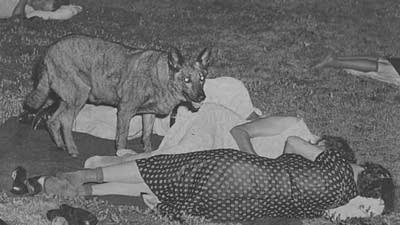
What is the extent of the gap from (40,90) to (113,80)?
607 mm

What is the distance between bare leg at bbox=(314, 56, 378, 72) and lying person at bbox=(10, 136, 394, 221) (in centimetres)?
367

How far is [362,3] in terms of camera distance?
41.3 ft

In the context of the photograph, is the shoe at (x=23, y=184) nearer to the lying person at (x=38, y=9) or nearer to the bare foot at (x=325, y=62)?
the bare foot at (x=325, y=62)

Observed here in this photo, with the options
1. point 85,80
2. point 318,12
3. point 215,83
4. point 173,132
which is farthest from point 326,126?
point 318,12

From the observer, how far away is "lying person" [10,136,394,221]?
6137 millimetres

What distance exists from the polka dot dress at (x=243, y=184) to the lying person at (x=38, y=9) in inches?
204

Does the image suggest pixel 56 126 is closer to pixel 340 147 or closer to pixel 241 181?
pixel 241 181

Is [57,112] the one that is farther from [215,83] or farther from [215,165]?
[215,165]

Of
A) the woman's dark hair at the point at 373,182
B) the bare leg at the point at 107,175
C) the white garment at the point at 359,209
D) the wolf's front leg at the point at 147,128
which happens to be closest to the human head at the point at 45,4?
the wolf's front leg at the point at 147,128

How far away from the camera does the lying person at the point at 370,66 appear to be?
9906 millimetres

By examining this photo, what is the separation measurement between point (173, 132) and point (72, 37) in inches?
44.8

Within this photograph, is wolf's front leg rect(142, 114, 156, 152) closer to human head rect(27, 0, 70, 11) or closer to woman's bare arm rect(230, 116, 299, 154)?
woman's bare arm rect(230, 116, 299, 154)

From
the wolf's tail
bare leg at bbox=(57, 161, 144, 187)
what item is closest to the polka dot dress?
bare leg at bbox=(57, 161, 144, 187)

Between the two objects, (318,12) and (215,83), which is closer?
(215,83)
